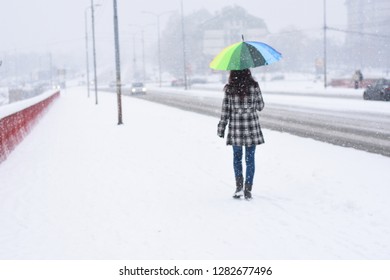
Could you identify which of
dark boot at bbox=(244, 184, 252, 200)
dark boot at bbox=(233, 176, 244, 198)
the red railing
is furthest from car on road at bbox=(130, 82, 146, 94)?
dark boot at bbox=(244, 184, 252, 200)

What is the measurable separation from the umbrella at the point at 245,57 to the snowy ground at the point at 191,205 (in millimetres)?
1892

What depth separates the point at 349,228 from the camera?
234 inches

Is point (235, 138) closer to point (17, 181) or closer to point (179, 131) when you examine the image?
point (17, 181)

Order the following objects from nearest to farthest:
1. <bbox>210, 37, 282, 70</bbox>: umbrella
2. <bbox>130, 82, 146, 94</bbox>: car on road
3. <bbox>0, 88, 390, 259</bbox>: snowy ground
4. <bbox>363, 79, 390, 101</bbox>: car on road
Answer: <bbox>0, 88, 390, 259</bbox>: snowy ground
<bbox>210, 37, 282, 70</bbox>: umbrella
<bbox>363, 79, 390, 101</bbox>: car on road
<bbox>130, 82, 146, 94</bbox>: car on road

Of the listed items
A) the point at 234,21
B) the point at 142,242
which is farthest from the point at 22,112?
the point at 234,21

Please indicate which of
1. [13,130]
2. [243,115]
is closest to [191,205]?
[243,115]

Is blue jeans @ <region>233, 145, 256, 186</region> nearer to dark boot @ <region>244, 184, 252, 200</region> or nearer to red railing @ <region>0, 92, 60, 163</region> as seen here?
dark boot @ <region>244, 184, 252, 200</region>

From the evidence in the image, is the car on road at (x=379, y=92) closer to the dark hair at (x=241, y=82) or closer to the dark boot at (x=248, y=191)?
the dark boot at (x=248, y=191)

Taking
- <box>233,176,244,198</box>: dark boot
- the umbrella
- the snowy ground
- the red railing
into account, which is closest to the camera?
the snowy ground

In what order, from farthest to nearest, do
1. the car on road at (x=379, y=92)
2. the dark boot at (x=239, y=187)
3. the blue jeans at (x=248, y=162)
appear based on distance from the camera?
the car on road at (x=379, y=92) → the dark boot at (x=239, y=187) → the blue jeans at (x=248, y=162)

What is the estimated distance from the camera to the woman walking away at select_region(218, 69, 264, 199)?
705cm

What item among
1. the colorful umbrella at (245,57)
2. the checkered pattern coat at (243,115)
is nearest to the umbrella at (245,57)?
the colorful umbrella at (245,57)

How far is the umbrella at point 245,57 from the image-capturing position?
6.81m

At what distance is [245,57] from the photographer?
22.5 feet
